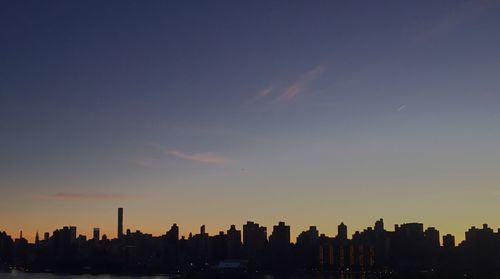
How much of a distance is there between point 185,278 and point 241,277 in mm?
20263

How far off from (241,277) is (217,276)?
868 cm

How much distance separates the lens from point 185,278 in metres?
200

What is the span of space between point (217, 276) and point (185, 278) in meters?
11.7

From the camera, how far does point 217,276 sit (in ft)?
652

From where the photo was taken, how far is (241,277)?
199375 millimetres
